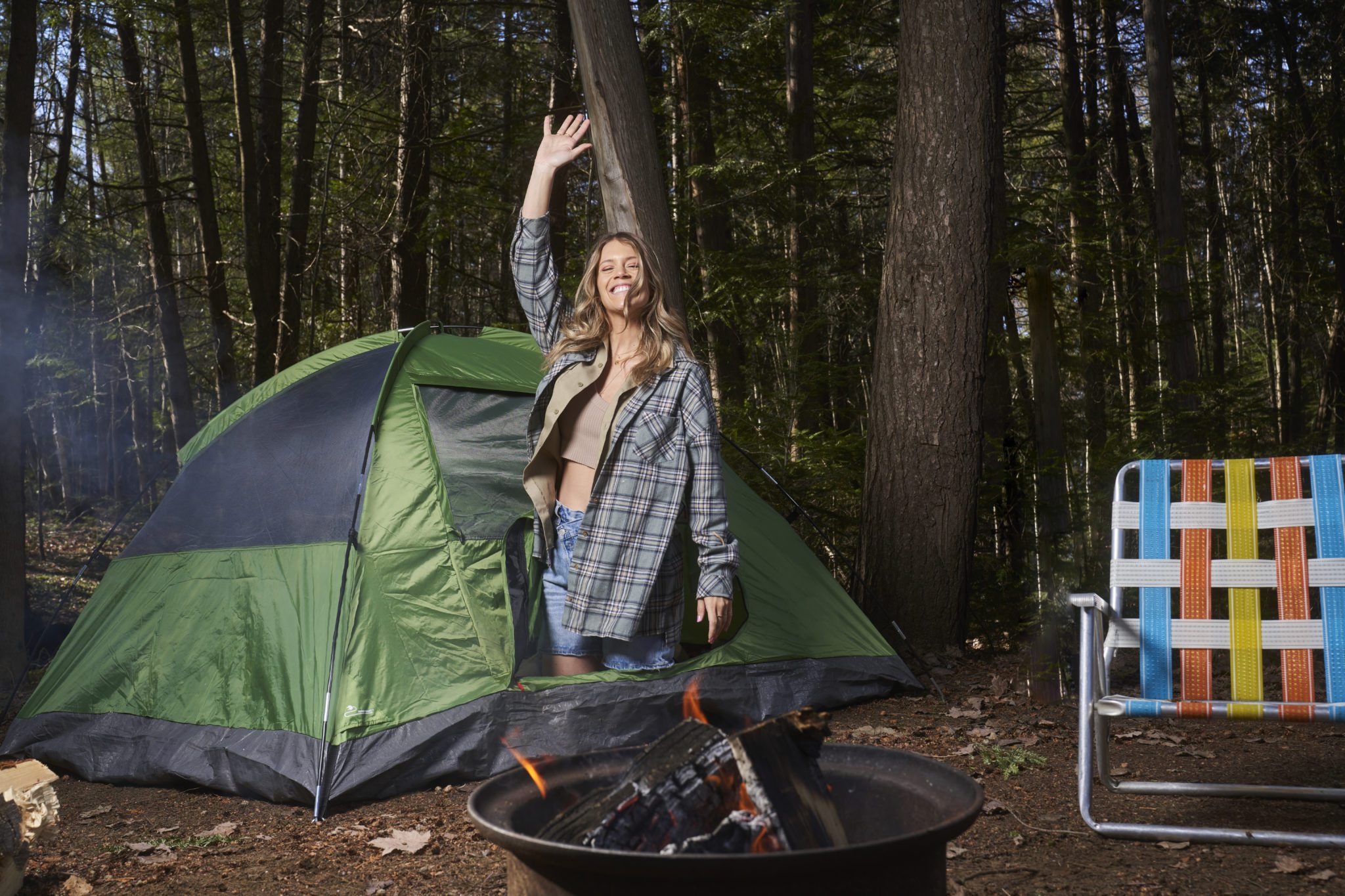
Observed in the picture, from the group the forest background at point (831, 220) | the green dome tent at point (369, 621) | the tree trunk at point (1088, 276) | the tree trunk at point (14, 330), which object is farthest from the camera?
the tree trunk at point (1088, 276)

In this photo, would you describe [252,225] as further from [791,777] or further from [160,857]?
[791,777]

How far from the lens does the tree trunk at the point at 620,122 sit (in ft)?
17.3

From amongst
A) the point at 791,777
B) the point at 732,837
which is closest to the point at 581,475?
the point at 791,777

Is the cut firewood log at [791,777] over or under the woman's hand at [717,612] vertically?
under

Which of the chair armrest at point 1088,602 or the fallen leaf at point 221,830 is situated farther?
the fallen leaf at point 221,830

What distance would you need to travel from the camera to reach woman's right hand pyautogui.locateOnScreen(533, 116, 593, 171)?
3.47m

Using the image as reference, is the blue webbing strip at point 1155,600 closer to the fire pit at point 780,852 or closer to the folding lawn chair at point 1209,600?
the folding lawn chair at point 1209,600

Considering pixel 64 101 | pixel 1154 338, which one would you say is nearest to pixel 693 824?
pixel 1154 338

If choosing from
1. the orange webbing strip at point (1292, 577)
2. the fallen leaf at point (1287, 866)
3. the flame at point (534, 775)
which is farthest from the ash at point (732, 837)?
the orange webbing strip at point (1292, 577)

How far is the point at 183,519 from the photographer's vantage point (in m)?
4.60

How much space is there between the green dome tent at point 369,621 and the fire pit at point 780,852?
1670 millimetres

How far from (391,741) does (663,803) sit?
2132 mm

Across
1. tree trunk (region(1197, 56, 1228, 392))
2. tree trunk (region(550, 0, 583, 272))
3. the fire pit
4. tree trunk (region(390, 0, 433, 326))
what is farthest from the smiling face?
tree trunk (region(1197, 56, 1228, 392))

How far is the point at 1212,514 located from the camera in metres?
3.31
